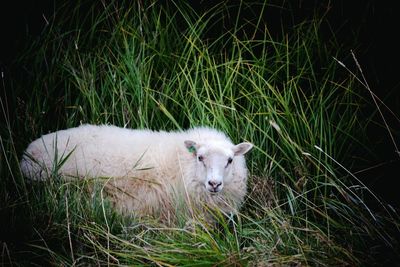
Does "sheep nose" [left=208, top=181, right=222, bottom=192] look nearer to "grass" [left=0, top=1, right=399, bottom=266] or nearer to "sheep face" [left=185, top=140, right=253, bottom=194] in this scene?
"sheep face" [left=185, top=140, right=253, bottom=194]

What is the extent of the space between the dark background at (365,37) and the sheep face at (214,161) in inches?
46.4

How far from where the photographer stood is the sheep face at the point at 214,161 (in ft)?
15.5

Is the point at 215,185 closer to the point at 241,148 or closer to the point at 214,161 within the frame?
the point at 214,161

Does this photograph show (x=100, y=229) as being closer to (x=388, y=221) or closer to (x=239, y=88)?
(x=388, y=221)

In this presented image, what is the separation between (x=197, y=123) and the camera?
18.7 ft

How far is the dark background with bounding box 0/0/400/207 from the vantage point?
17.4 ft

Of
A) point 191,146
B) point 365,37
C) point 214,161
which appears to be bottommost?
point 214,161

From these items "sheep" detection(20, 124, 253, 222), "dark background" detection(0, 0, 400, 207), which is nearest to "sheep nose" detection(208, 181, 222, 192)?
"sheep" detection(20, 124, 253, 222)

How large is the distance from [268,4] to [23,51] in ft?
8.61

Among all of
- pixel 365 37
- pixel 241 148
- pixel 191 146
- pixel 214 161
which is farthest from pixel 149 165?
pixel 365 37

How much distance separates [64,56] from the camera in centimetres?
626

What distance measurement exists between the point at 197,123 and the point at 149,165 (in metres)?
0.84

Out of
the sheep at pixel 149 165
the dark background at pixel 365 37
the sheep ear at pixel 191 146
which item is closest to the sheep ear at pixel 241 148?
the sheep at pixel 149 165

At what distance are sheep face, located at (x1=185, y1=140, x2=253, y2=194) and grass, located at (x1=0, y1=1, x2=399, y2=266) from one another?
0.24 m
